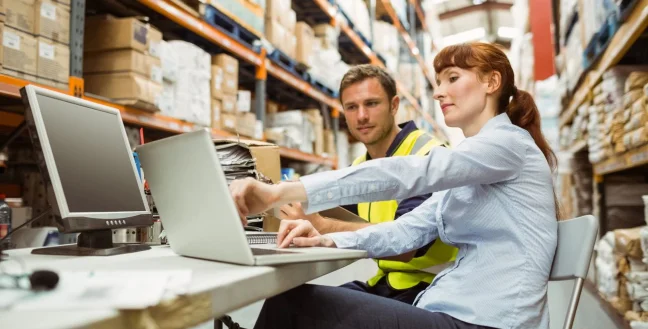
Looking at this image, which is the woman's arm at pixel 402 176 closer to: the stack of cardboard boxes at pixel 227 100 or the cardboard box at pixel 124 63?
the cardboard box at pixel 124 63

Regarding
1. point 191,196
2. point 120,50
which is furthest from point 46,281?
point 120,50

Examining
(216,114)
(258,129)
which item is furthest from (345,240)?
(258,129)

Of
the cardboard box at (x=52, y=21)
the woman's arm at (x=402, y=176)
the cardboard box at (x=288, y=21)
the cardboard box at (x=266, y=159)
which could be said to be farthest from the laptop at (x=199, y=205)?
the cardboard box at (x=288, y=21)

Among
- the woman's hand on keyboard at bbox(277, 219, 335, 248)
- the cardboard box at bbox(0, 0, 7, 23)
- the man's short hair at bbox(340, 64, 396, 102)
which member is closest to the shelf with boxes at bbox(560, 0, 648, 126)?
the man's short hair at bbox(340, 64, 396, 102)

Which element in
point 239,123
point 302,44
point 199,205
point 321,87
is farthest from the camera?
point 321,87

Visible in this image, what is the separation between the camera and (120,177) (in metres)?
1.48

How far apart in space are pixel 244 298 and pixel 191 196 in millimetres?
327

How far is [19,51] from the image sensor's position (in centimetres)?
218

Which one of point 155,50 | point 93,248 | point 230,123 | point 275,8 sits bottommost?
point 93,248

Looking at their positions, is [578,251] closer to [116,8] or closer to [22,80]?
[22,80]

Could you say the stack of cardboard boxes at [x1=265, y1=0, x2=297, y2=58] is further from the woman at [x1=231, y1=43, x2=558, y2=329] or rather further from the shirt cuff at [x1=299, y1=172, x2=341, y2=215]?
the shirt cuff at [x1=299, y1=172, x2=341, y2=215]

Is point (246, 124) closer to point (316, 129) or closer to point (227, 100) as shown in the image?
point (227, 100)

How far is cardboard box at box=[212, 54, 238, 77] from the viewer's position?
3.78m

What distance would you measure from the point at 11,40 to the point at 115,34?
0.71 meters
